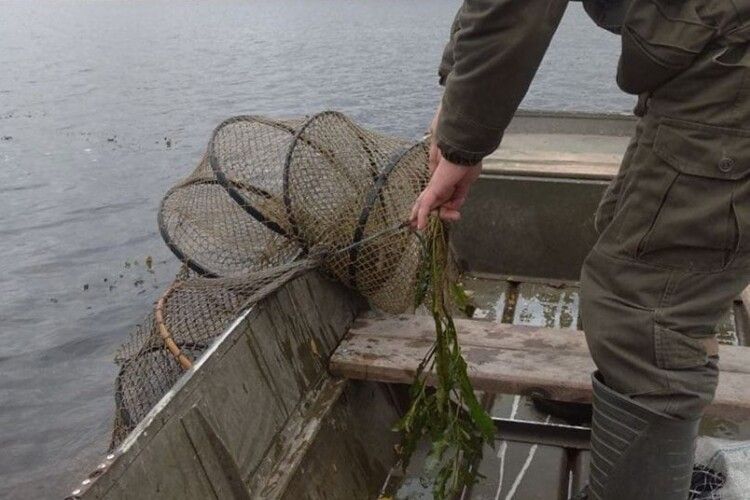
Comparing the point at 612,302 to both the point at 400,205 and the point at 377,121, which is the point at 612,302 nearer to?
the point at 400,205

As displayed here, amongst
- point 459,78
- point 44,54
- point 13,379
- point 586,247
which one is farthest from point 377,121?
point 44,54

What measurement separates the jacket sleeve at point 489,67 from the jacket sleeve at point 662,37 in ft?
0.72

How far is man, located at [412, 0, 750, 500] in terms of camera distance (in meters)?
2.25

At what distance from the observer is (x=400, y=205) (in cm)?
432

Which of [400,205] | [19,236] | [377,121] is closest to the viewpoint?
[400,205]

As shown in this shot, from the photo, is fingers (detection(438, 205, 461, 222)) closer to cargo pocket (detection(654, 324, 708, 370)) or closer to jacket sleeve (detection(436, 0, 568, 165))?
jacket sleeve (detection(436, 0, 568, 165))

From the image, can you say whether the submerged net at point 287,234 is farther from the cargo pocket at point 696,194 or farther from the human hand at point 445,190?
the cargo pocket at point 696,194

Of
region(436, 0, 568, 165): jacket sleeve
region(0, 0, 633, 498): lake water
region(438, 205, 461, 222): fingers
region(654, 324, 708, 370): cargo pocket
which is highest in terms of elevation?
region(436, 0, 568, 165): jacket sleeve

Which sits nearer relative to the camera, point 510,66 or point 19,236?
point 510,66

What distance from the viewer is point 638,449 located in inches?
104

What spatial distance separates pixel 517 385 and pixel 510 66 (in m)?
1.80

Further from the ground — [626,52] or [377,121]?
[626,52]

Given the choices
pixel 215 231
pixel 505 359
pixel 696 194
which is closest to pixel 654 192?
pixel 696 194

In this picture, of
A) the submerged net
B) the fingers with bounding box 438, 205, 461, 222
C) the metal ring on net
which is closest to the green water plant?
the fingers with bounding box 438, 205, 461, 222
